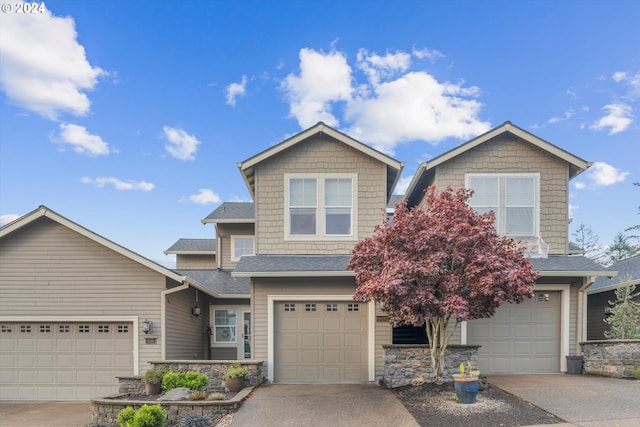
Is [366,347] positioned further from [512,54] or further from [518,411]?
[512,54]

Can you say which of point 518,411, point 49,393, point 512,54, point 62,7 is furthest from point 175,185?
point 518,411

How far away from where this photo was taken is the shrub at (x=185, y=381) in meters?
8.59

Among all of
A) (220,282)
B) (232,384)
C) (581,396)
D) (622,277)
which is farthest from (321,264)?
(622,277)

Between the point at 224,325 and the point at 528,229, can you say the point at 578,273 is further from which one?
the point at 224,325

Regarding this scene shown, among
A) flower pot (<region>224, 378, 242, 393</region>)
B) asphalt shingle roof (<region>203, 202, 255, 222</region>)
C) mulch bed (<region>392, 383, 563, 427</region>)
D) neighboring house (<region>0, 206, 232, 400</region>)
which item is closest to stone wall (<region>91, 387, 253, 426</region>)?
flower pot (<region>224, 378, 242, 393</region>)

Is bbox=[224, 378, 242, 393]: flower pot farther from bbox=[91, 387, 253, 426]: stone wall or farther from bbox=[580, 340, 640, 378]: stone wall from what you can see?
bbox=[580, 340, 640, 378]: stone wall

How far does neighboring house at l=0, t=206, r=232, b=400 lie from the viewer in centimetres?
1047

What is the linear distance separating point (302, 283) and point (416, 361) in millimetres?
3209

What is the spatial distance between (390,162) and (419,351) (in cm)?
469

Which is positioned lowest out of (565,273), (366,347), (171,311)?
(366,347)

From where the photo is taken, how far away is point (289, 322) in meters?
10.2

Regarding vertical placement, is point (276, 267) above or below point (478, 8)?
below

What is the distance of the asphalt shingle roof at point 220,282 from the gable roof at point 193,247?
134 inches

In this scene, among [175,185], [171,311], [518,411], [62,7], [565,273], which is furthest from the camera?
[175,185]
